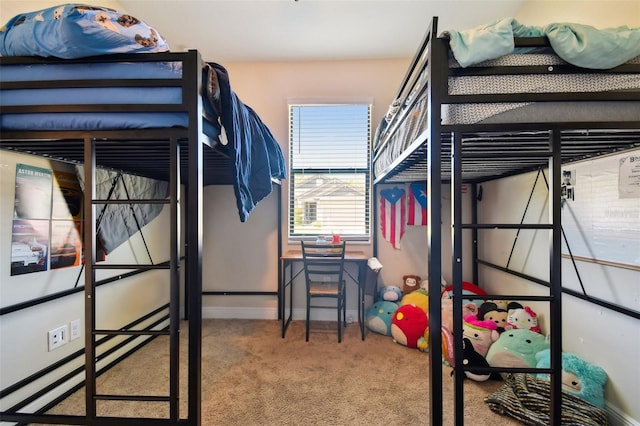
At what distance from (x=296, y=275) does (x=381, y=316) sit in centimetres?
95

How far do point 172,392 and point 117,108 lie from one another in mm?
1162

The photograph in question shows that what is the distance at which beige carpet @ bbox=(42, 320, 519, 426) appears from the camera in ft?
5.17

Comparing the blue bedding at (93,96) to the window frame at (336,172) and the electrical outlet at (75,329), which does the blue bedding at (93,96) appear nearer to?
the electrical outlet at (75,329)

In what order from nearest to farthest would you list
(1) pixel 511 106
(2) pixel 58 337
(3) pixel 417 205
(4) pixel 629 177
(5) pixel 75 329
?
1. (1) pixel 511 106
2. (4) pixel 629 177
3. (2) pixel 58 337
4. (5) pixel 75 329
5. (3) pixel 417 205

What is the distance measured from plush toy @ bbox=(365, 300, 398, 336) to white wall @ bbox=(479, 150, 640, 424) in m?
1.06

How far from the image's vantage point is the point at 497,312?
86.7 inches

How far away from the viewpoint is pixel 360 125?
3.01 meters

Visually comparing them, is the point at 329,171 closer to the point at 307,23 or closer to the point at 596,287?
the point at 307,23

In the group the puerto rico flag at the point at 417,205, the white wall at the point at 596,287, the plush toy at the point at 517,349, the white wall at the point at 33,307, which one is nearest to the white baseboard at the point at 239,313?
the white wall at the point at 33,307

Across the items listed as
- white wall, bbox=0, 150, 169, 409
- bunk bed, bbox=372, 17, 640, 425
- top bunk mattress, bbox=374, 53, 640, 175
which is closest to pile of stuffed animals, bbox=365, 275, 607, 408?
bunk bed, bbox=372, 17, 640, 425

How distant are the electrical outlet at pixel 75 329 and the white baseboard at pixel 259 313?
1265mm

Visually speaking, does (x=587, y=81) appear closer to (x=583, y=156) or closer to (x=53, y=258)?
(x=583, y=156)

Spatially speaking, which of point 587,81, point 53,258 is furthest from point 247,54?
point 587,81

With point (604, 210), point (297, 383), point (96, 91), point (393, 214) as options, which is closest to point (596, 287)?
point (604, 210)
